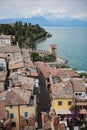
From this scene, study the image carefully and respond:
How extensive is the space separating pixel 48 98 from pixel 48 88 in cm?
107

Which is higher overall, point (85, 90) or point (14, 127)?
point (85, 90)

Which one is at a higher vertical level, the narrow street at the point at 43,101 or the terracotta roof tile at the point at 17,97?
the terracotta roof tile at the point at 17,97

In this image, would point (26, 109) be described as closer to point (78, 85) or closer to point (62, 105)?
point (62, 105)

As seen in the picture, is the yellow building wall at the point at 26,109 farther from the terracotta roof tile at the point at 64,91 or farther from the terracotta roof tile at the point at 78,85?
the terracotta roof tile at the point at 78,85

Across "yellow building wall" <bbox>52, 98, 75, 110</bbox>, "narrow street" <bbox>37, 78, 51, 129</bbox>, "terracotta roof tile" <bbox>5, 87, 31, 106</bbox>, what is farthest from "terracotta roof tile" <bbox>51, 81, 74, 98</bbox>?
"terracotta roof tile" <bbox>5, 87, 31, 106</bbox>

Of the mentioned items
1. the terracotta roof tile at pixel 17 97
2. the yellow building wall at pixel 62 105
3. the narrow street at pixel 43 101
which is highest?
the terracotta roof tile at pixel 17 97

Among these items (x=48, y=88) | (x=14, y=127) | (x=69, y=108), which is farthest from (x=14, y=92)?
(x=48, y=88)

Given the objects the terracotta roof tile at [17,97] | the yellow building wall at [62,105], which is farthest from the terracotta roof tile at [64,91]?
the terracotta roof tile at [17,97]

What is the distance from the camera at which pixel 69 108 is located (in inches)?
397

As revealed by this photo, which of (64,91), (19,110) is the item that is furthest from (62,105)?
(19,110)

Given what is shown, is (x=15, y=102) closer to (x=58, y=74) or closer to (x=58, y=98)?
(x=58, y=98)

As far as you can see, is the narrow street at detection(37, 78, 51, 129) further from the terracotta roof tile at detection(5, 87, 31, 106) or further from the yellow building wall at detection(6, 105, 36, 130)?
the terracotta roof tile at detection(5, 87, 31, 106)

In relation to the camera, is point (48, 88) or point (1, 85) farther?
point (48, 88)

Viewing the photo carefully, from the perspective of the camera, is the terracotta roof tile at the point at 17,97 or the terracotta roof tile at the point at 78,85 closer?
the terracotta roof tile at the point at 17,97
